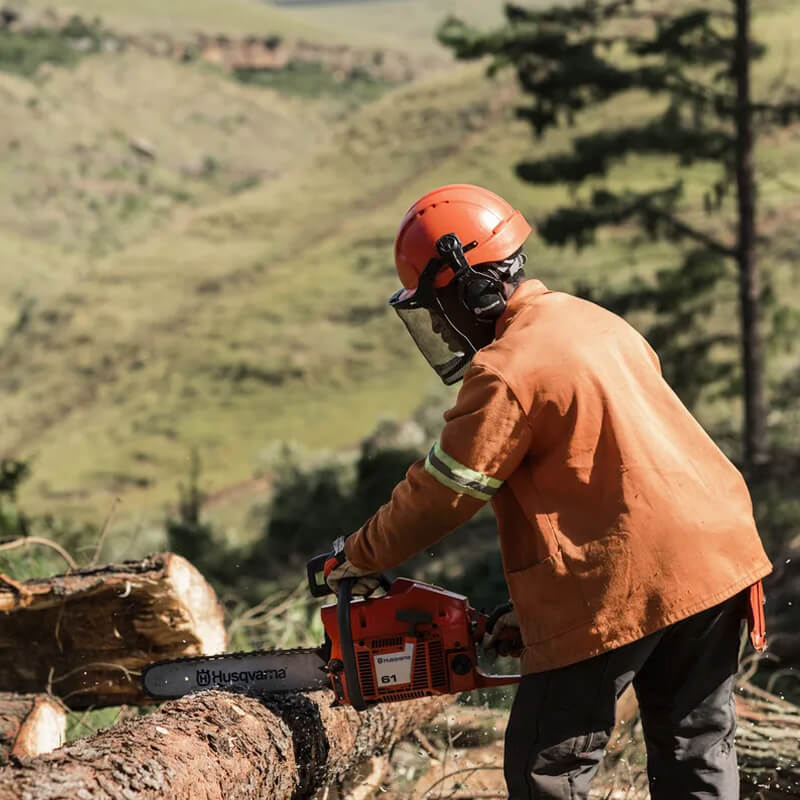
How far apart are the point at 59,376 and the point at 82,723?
40.2 m

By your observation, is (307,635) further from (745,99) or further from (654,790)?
(745,99)

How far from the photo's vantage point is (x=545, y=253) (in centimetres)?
3938

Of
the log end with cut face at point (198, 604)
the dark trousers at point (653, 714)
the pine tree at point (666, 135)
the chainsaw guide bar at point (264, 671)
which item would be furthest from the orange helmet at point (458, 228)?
the pine tree at point (666, 135)

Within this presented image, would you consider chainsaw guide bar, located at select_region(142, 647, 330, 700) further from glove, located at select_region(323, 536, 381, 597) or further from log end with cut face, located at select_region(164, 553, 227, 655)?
log end with cut face, located at select_region(164, 553, 227, 655)

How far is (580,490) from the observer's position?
8.87 feet

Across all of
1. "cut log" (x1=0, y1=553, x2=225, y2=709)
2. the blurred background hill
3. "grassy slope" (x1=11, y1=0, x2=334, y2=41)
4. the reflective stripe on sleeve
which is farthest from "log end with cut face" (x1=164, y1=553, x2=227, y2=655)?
"grassy slope" (x1=11, y1=0, x2=334, y2=41)

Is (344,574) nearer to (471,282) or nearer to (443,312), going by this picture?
(443,312)

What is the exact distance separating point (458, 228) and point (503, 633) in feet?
3.93

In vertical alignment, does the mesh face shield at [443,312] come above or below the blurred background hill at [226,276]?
below

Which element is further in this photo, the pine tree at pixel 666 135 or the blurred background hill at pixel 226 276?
the blurred background hill at pixel 226 276

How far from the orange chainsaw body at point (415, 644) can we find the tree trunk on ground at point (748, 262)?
37.5 ft

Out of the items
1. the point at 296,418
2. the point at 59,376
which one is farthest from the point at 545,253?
the point at 59,376

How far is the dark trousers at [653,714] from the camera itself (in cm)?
272

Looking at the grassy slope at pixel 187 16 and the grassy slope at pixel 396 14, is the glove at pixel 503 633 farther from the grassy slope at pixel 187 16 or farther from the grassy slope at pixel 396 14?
the grassy slope at pixel 396 14
